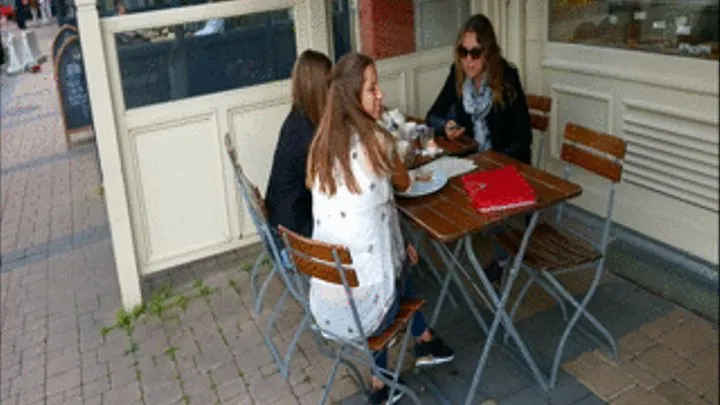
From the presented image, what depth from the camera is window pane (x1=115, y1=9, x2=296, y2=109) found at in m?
4.29

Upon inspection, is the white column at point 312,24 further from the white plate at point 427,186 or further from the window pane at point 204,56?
the white plate at point 427,186

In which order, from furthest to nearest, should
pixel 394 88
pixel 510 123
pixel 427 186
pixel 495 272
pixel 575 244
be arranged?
pixel 394 88 < pixel 495 272 < pixel 510 123 < pixel 575 244 < pixel 427 186

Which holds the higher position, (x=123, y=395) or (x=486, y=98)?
(x=486, y=98)

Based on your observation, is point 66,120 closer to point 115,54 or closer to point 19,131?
point 19,131

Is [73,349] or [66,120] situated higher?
[66,120]

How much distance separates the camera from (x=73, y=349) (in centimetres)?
433

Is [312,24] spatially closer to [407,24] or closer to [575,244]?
[407,24]

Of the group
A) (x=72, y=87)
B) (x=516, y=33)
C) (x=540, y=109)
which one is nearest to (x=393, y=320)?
(x=540, y=109)

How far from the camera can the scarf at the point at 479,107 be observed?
4.16m

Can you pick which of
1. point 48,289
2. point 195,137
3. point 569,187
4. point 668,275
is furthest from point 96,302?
point 668,275

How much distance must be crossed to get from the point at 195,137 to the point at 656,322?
289cm

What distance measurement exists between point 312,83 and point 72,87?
6011 millimetres

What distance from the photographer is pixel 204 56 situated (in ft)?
14.8

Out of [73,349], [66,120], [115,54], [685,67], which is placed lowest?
[73,349]
